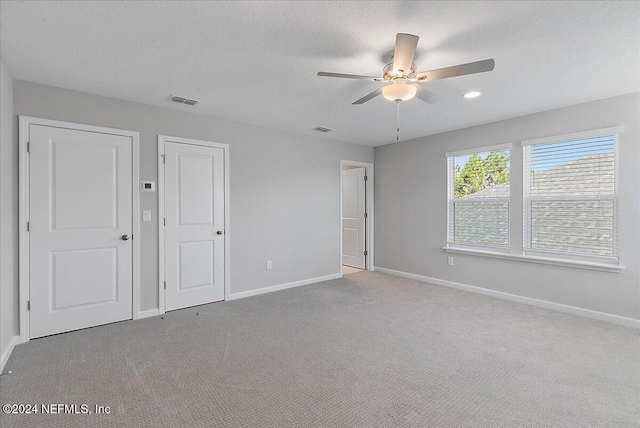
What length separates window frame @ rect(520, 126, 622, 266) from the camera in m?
3.35

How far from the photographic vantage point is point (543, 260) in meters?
3.85

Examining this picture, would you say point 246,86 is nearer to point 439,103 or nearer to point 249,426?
point 439,103

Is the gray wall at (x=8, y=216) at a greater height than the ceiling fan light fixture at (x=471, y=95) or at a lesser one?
lesser

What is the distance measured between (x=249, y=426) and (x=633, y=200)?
13.7 feet

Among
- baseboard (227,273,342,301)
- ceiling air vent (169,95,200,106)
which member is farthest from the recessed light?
baseboard (227,273,342,301)

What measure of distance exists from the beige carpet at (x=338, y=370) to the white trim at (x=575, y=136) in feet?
6.75

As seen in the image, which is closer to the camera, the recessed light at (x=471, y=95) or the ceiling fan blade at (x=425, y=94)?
the ceiling fan blade at (x=425, y=94)

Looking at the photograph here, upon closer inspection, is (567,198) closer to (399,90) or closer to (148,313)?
(399,90)

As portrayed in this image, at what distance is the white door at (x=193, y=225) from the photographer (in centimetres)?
372

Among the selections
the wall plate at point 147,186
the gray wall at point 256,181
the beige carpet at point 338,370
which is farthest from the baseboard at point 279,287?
the wall plate at point 147,186

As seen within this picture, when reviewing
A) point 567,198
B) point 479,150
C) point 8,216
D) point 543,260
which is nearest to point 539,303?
point 543,260

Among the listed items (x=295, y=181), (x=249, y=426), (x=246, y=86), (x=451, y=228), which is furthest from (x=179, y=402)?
(x=451, y=228)

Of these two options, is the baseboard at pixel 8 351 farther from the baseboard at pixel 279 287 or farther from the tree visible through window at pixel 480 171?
the tree visible through window at pixel 480 171

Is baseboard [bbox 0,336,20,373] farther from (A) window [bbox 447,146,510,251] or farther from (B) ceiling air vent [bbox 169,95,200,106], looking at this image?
(A) window [bbox 447,146,510,251]
